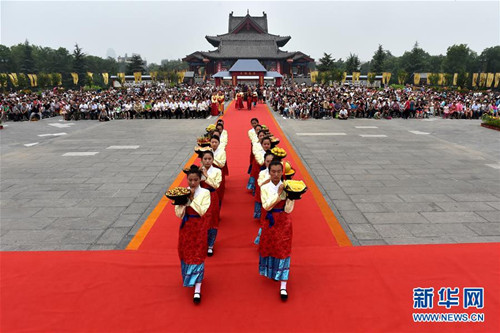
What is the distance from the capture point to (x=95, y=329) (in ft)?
11.0

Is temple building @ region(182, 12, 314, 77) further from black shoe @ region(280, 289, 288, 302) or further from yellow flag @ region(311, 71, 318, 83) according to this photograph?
black shoe @ region(280, 289, 288, 302)

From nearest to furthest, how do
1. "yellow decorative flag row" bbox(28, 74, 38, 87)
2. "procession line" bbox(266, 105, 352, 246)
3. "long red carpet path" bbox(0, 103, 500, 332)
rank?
"long red carpet path" bbox(0, 103, 500, 332)
"procession line" bbox(266, 105, 352, 246)
"yellow decorative flag row" bbox(28, 74, 38, 87)

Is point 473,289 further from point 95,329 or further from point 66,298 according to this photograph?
point 66,298

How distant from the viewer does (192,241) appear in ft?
12.2

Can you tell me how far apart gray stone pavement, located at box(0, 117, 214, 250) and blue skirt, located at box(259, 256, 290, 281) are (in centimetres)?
229

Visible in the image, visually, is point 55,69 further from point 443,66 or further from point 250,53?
point 443,66

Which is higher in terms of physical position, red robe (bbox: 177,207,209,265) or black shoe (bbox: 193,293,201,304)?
red robe (bbox: 177,207,209,265)

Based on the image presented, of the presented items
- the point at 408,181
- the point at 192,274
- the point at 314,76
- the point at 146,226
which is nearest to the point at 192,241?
the point at 192,274

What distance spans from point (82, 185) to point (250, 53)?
4830 cm

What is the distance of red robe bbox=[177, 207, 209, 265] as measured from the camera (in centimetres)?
374

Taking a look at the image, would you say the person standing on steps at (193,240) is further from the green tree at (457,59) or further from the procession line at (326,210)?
the green tree at (457,59)

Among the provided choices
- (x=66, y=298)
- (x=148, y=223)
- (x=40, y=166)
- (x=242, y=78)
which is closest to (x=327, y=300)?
(x=66, y=298)

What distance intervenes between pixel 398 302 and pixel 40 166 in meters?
9.68

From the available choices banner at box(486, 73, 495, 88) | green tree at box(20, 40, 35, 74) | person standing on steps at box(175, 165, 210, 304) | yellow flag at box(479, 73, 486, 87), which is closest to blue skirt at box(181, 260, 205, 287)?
person standing on steps at box(175, 165, 210, 304)
